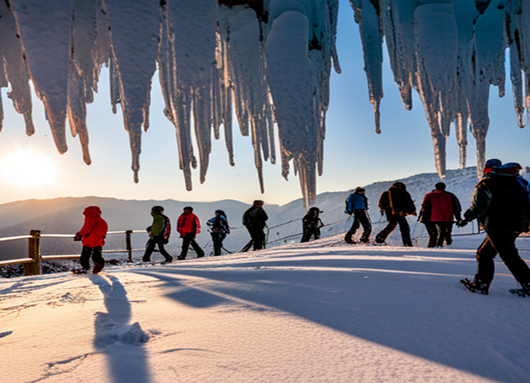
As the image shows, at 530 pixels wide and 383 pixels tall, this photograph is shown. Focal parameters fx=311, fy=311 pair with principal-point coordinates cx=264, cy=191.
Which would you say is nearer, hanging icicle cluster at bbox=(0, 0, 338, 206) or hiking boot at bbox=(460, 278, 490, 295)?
hiking boot at bbox=(460, 278, 490, 295)

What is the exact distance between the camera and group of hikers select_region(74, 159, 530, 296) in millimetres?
2277

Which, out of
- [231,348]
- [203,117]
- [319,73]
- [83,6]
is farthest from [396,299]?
[83,6]

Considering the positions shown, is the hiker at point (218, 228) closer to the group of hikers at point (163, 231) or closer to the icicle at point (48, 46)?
the group of hikers at point (163, 231)

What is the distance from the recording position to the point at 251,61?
4.71 meters

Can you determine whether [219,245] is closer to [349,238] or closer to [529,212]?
[349,238]

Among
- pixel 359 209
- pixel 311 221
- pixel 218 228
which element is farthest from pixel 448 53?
pixel 218 228

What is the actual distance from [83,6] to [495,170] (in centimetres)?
418

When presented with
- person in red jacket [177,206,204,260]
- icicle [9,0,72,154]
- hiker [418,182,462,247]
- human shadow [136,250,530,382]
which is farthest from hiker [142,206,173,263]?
hiker [418,182,462,247]

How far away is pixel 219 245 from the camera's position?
952cm

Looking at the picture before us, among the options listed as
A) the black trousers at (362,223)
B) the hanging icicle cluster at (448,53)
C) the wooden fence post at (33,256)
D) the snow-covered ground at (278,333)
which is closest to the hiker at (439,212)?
the hanging icicle cluster at (448,53)

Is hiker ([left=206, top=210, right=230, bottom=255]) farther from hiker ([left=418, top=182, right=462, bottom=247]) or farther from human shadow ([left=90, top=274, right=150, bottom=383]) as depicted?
human shadow ([left=90, top=274, right=150, bottom=383])

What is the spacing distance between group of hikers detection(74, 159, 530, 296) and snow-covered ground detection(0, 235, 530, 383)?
0.91 feet

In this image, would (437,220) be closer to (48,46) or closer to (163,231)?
(163,231)

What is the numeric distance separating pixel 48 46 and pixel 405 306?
339 centimetres
